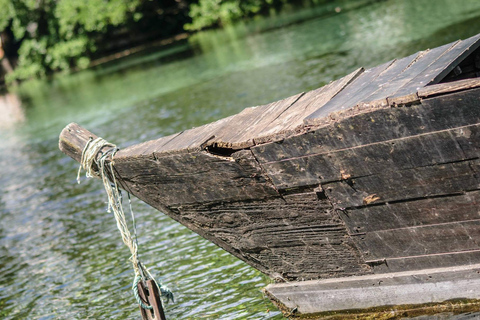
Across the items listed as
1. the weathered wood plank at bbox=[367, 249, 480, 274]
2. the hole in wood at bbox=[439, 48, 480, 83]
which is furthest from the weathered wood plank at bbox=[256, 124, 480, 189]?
the hole in wood at bbox=[439, 48, 480, 83]

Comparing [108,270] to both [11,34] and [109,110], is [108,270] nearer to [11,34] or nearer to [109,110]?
[109,110]

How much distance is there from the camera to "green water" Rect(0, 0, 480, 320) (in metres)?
7.04

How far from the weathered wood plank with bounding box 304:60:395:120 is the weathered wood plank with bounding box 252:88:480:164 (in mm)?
112

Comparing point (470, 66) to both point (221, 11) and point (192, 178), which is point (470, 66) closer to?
point (192, 178)

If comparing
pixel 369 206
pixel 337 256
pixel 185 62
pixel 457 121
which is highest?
pixel 457 121

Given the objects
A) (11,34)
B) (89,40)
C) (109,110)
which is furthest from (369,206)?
(11,34)

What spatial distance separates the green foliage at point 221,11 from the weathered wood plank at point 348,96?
1218 inches

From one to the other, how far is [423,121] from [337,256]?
144 cm

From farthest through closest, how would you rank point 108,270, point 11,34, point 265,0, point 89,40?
point 11,34 → point 89,40 → point 265,0 → point 108,270

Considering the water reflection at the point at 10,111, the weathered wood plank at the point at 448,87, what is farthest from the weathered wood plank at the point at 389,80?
the water reflection at the point at 10,111

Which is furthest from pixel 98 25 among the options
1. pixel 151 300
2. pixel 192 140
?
pixel 192 140

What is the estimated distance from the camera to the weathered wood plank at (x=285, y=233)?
459 cm

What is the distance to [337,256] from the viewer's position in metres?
4.78

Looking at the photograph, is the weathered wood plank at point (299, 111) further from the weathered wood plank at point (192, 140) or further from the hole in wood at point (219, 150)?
the weathered wood plank at point (192, 140)
